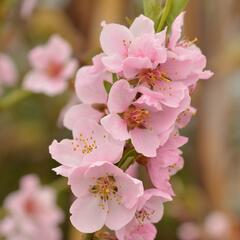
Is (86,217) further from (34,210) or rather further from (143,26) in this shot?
(34,210)

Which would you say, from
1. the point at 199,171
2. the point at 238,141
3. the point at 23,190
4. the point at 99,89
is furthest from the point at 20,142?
the point at 99,89

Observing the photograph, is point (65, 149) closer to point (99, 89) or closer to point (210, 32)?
point (99, 89)

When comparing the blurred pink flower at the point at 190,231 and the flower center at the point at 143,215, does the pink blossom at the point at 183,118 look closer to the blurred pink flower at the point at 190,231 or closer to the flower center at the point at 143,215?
the flower center at the point at 143,215

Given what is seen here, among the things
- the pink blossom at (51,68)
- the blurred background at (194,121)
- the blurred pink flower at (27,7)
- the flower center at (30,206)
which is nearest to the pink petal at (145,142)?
the pink blossom at (51,68)

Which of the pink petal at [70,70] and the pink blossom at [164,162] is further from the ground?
the pink blossom at [164,162]

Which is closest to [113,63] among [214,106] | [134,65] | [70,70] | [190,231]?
[134,65]

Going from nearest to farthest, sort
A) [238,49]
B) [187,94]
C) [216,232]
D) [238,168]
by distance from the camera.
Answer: [187,94] < [216,232] < [238,49] < [238,168]

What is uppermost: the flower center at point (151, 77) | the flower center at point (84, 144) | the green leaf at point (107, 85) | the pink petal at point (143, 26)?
the pink petal at point (143, 26)
